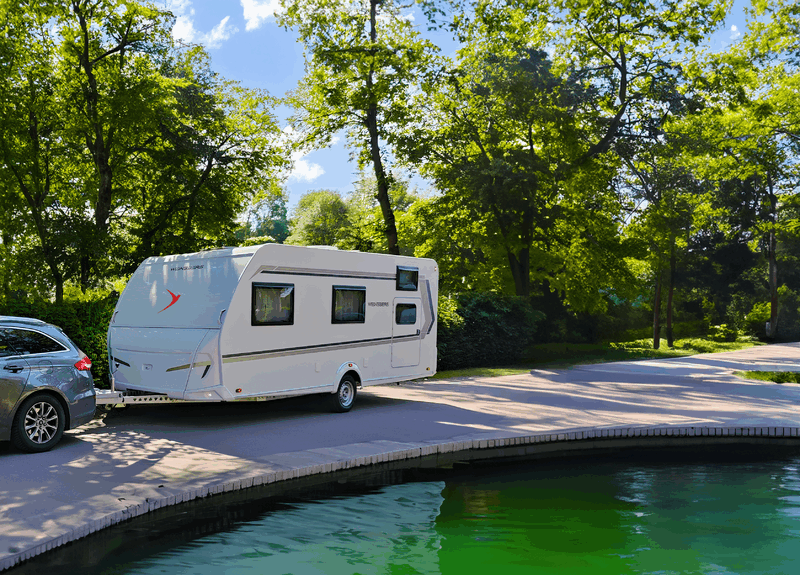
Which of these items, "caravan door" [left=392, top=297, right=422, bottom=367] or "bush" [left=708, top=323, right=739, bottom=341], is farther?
"bush" [left=708, top=323, right=739, bottom=341]

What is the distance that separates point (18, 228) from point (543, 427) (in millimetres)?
21830

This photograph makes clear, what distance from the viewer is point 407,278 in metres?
13.9

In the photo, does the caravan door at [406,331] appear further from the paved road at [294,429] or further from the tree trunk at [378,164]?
the tree trunk at [378,164]

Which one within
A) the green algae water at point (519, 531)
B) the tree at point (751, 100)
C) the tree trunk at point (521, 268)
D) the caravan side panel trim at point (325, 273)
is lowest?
the green algae water at point (519, 531)

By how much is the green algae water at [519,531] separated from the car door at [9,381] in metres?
2.98

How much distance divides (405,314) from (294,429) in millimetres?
3807

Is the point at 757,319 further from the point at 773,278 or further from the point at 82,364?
the point at 82,364

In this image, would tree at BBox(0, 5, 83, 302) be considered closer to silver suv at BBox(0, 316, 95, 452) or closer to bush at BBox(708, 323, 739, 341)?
silver suv at BBox(0, 316, 95, 452)

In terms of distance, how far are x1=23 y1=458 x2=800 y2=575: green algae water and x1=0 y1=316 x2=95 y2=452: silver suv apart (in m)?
2.99

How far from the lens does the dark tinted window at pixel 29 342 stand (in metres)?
8.45

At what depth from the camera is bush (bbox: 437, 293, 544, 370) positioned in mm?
20547

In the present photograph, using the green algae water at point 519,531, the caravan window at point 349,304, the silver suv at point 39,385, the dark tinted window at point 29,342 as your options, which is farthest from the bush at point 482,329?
the dark tinted window at point 29,342

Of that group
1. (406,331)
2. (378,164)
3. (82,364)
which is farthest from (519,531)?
(378,164)

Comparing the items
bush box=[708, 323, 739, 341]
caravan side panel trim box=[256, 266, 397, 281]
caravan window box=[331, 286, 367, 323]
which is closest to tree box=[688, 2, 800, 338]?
bush box=[708, 323, 739, 341]
